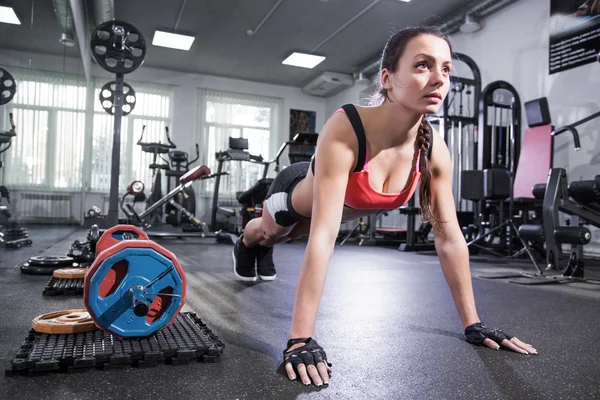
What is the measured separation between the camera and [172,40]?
23.0ft

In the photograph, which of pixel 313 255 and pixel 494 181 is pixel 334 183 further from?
→ pixel 494 181

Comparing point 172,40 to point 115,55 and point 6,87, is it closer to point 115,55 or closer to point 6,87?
point 6,87

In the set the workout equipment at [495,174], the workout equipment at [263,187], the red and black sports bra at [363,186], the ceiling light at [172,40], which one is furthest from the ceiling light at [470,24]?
the red and black sports bra at [363,186]

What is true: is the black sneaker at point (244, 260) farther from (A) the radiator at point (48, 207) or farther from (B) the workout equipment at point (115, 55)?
(A) the radiator at point (48, 207)

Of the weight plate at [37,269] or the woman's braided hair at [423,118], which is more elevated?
the woman's braided hair at [423,118]

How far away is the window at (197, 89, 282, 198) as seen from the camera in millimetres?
8617

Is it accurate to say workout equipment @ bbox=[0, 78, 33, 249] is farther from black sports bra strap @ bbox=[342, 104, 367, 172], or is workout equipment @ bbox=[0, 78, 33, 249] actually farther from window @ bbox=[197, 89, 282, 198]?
window @ bbox=[197, 89, 282, 198]

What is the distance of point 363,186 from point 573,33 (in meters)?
4.53

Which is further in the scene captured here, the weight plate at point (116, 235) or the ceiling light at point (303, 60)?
the ceiling light at point (303, 60)

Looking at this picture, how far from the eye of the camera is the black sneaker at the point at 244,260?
2346 millimetres

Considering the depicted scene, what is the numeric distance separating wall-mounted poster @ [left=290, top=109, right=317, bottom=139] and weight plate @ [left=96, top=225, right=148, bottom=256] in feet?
23.9

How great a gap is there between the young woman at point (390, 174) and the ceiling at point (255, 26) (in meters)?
3.94

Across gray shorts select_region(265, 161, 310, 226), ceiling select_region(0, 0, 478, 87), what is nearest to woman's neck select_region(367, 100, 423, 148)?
gray shorts select_region(265, 161, 310, 226)

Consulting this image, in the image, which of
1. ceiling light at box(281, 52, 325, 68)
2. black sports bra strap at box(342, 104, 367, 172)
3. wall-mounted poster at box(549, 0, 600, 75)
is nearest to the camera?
black sports bra strap at box(342, 104, 367, 172)
